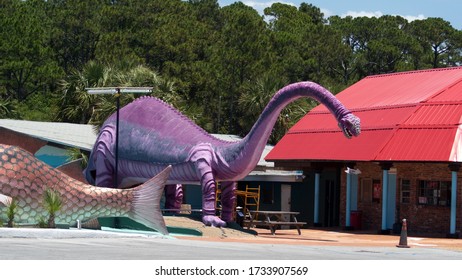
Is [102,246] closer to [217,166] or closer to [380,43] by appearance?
[217,166]

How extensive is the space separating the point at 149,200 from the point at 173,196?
28.7 feet

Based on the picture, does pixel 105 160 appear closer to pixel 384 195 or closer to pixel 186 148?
pixel 186 148

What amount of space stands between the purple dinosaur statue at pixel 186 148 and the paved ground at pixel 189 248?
1883 millimetres

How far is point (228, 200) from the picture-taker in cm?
3188

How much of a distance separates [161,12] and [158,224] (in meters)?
48.3

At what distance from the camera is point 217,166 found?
1212 inches

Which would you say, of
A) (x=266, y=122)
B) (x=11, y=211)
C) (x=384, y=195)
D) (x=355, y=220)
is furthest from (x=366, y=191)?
(x=11, y=211)

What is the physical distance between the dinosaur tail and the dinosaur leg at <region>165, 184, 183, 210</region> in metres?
8.50

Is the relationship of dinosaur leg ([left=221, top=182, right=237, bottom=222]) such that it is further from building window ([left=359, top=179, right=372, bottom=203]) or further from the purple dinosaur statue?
building window ([left=359, top=179, right=372, bottom=203])

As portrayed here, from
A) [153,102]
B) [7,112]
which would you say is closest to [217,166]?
[153,102]

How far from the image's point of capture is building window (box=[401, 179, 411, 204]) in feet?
119

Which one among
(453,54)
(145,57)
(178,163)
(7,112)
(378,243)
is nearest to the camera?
(378,243)

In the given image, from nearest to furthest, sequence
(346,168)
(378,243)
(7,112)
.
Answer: (378,243)
(346,168)
(7,112)

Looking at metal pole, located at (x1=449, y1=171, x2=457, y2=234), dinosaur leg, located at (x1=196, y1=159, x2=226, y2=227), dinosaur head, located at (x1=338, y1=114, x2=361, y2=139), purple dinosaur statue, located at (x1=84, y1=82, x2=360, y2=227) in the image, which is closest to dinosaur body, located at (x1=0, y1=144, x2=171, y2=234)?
dinosaur leg, located at (x1=196, y1=159, x2=226, y2=227)
